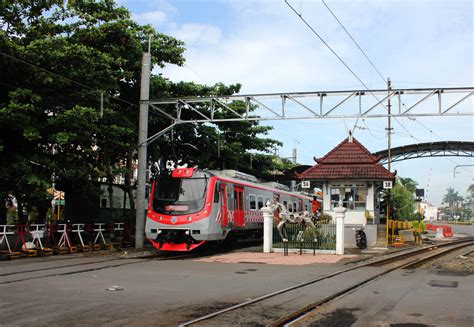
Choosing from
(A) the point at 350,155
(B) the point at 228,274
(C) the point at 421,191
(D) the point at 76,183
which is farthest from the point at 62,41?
(C) the point at 421,191

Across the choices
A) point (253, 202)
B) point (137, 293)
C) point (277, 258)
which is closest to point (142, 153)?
point (253, 202)

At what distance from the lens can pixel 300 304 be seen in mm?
9531

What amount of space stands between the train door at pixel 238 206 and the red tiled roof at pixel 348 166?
6354 mm

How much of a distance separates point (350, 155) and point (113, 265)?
57.7ft

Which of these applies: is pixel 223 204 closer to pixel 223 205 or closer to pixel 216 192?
pixel 223 205

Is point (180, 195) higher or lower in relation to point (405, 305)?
higher

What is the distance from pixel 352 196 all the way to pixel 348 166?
67.1 inches

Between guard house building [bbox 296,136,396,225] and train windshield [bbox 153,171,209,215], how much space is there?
10.0 m

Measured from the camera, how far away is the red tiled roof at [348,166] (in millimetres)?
27594

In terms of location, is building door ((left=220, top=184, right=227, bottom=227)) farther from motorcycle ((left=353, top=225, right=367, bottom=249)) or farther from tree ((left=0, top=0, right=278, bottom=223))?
motorcycle ((left=353, top=225, right=367, bottom=249))

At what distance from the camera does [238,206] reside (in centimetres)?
2309

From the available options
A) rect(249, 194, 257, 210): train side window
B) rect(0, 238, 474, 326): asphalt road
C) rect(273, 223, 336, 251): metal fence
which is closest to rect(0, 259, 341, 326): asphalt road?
rect(0, 238, 474, 326): asphalt road

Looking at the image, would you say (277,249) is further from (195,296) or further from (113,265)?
(195,296)

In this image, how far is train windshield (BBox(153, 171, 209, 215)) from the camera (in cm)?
1988
